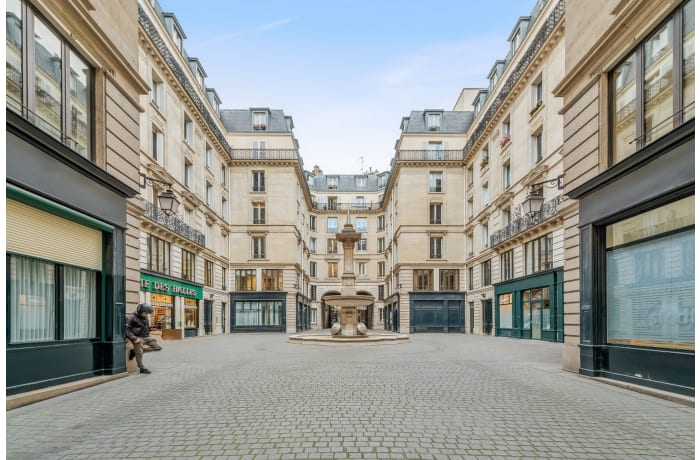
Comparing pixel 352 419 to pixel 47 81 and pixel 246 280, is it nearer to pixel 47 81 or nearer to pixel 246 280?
pixel 47 81

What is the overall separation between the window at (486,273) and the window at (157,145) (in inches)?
877

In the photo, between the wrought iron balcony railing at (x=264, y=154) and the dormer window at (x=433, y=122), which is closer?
the wrought iron balcony railing at (x=264, y=154)

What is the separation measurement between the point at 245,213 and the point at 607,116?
34670mm

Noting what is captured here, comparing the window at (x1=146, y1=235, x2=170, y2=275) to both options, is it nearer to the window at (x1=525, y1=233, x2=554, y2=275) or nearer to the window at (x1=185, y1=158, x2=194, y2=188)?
the window at (x1=185, y1=158, x2=194, y2=188)

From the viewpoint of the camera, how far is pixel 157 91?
88.4 feet

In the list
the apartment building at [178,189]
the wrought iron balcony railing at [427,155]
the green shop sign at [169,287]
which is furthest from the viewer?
the wrought iron balcony railing at [427,155]

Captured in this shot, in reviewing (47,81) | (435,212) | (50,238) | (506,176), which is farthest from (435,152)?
(50,238)

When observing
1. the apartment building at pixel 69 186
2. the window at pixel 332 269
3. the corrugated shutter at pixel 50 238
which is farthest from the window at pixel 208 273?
the window at pixel 332 269

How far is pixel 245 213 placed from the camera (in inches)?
1655

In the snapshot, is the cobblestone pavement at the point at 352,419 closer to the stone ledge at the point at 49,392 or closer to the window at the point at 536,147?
the stone ledge at the point at 49,392

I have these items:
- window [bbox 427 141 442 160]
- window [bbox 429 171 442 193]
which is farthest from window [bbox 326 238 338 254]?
window [bbox 427 141 442 160]

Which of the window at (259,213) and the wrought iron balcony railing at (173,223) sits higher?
the window at (259,213)

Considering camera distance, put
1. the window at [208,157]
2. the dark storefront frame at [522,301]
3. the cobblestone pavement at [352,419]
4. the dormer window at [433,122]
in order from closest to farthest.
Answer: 1. the cobblestone pavement at [352,419]
2. the dark storefront frame at [522,301]
3. the window at [208,157]
4. the dormer window at [433,122]

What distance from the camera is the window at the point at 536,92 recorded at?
86.7 feet
